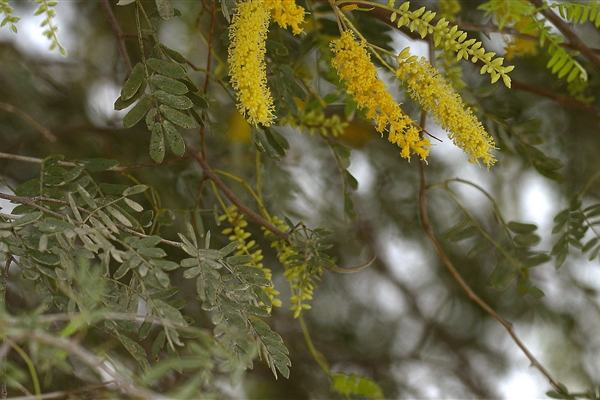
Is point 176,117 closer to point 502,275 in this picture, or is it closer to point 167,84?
point 167,84

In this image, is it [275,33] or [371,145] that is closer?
[275,33]

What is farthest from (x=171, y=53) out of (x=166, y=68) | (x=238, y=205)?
(x=238, y=205)

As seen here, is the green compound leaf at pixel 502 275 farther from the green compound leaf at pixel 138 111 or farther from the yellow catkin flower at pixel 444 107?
the green compound leaf at pixel 138 111

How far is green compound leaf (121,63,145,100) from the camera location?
38cm

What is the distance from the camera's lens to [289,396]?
31.0 inches

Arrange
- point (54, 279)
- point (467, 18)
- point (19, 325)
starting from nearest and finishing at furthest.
Result: point (19, 325)
point (54, 279)
point (467, 18)

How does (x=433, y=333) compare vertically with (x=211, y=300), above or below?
below

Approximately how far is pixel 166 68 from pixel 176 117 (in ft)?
0.12

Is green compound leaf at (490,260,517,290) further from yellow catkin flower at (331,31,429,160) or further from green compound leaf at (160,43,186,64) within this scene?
green compound leaf at (160,43,186,64)

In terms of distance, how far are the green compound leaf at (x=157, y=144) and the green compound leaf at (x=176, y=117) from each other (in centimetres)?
1

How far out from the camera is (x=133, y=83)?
0.39 meters

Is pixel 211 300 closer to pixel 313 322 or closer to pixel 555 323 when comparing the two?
pixel 313 322

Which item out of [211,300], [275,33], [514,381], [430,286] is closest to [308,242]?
[211,300]

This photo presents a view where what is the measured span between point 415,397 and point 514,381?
19 cm
